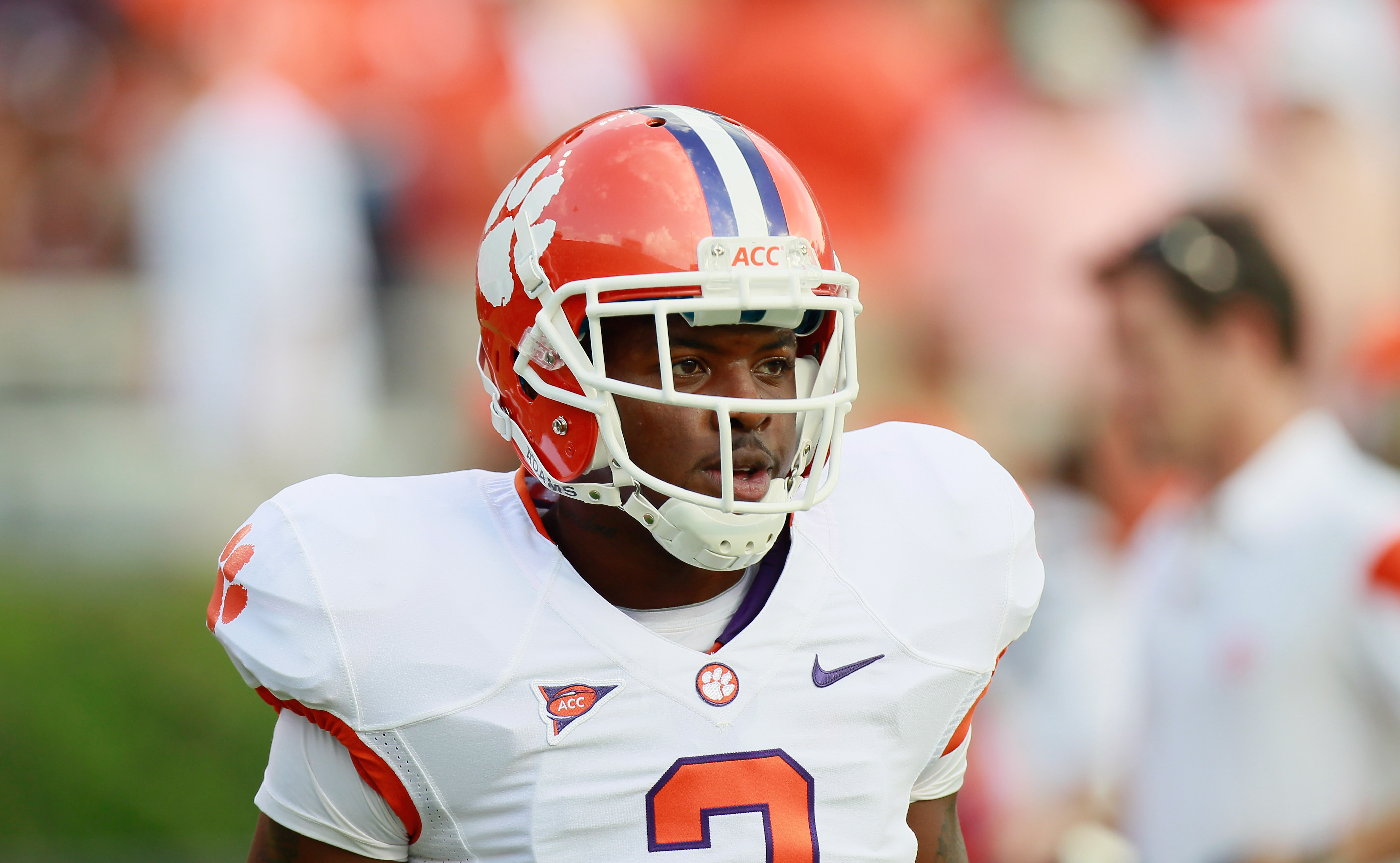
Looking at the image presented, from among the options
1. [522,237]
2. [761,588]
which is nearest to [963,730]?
[761,588]

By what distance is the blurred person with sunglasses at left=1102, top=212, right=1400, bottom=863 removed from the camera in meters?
3.27

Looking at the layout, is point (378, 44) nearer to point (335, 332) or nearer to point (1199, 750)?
point (335, 332)

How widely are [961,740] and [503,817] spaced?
648 mm

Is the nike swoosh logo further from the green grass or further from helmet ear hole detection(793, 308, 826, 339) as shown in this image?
the green grass

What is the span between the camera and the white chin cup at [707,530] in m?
1.83

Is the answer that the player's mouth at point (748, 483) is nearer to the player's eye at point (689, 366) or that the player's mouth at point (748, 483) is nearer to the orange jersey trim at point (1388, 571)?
the player's eye at point (689, 366)

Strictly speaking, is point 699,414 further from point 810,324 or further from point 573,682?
point 573,682

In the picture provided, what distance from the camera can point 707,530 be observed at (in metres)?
1.83

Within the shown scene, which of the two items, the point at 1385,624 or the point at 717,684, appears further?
the point at 1385,624

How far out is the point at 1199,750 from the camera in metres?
3.50

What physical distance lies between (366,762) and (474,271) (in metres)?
3.33

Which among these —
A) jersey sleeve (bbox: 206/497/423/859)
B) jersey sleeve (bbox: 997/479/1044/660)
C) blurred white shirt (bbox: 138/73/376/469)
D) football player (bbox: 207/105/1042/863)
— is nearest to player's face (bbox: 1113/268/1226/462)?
jersey sleeve (bbox: 997/479/1044/660)

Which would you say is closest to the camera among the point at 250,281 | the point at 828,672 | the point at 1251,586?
the point at 828,672

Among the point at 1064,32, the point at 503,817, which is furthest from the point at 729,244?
the point at 1064,32
